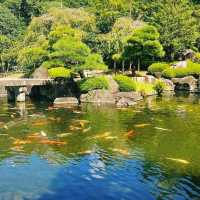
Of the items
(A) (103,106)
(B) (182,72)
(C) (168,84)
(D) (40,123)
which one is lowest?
A: (D) (40,123)

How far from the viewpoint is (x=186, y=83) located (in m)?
61.4

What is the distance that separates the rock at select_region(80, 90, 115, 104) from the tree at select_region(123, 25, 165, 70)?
11860 millimetres

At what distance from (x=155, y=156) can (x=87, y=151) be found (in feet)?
13.7

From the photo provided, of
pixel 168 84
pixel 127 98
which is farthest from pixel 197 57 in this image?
pixel 127 98

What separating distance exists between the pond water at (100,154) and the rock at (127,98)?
3.88 meters

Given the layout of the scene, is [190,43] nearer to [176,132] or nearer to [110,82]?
[110,82]

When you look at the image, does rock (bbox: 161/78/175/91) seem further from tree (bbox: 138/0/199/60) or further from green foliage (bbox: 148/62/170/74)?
tree (bbox: 138/0/199/60)

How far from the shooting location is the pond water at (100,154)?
21.0 metres

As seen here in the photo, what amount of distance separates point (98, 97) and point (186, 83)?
53.2ft

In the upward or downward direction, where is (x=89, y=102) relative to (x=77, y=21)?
downward

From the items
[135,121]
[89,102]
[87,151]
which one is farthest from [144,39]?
[87,151]

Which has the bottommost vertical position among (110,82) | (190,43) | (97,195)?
(97,195)

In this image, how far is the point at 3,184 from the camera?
21938 mm

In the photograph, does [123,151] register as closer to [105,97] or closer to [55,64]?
[105,97]
